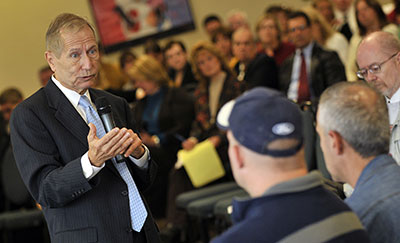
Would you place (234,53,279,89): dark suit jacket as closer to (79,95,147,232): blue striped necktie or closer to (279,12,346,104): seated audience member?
(279,12,346,104): seated audience member

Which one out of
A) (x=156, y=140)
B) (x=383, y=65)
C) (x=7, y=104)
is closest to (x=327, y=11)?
(x=156, y=140)

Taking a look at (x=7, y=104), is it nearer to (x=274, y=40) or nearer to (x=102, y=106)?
(x=274, y=40)

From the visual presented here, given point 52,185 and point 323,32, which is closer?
point 52,185

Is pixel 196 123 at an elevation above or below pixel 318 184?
below

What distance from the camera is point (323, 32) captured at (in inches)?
232

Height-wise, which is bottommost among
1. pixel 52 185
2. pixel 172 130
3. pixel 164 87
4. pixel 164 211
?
pixel 164 211

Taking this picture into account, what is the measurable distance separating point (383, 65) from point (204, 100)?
2.91 m

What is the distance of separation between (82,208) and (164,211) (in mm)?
4282

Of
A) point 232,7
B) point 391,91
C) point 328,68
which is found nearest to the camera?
point 391,91

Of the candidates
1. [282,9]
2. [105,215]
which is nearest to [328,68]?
[282,9]

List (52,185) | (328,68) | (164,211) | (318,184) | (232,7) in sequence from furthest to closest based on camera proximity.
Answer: (232,7)
(164,211)
(328,68)
(52,185)
(318,184)

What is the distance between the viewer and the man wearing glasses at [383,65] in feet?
10.2

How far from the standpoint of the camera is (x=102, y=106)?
247 cm

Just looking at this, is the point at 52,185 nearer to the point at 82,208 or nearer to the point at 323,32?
the point at 82,208
